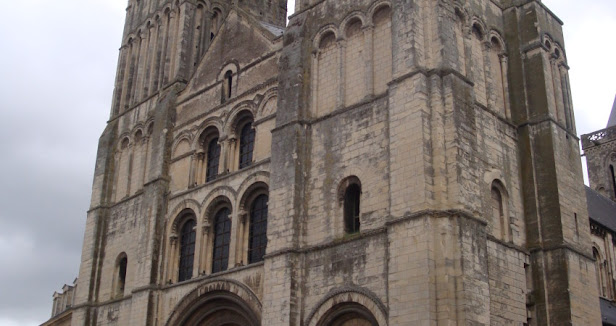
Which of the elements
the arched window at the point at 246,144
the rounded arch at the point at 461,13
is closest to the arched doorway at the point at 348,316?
the arched window at the point at 246,144

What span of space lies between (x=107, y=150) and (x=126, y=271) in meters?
5.24

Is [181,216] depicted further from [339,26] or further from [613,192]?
[613,192]

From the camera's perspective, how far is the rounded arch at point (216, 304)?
18.8m

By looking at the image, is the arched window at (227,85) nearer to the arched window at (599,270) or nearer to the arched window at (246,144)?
the arched window at (246,144)

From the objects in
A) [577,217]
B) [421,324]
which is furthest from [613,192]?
[421,324]

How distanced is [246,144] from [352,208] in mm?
5061

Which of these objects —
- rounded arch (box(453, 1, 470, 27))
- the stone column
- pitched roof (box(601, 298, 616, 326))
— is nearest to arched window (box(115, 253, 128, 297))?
the stone column

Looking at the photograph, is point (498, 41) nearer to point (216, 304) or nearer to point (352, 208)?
point (352, 208)

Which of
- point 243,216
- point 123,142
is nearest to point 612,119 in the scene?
point 123,142

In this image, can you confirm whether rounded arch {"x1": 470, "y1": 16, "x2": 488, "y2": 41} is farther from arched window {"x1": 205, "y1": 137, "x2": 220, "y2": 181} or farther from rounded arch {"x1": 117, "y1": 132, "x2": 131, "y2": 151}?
rounded arch {"x1": 117, "y1": 132, "x2": 131, "y2": 151}

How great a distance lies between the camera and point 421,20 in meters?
17.5

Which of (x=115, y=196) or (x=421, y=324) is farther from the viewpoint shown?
(x=115, y=196)

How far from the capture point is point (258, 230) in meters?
20.0

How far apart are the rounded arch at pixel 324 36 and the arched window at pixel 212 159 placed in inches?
186
